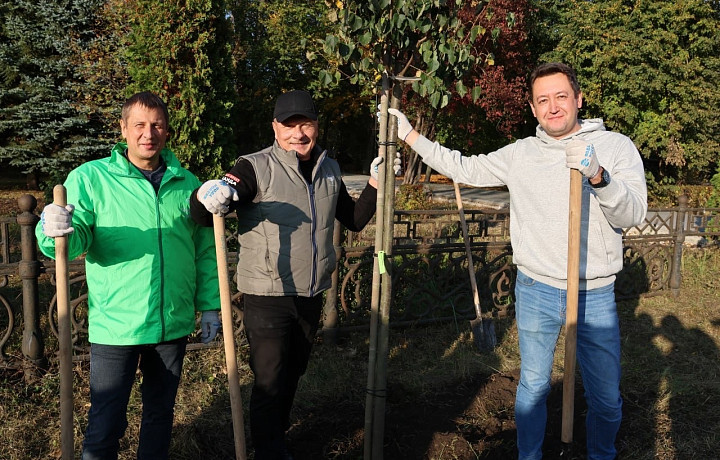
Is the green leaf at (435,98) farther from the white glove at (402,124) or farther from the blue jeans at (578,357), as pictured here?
the blue jeans at (578,357)

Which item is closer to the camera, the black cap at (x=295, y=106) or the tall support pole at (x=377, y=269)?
the black cap at (x=295, y=106)

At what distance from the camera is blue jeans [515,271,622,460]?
8.55 ft

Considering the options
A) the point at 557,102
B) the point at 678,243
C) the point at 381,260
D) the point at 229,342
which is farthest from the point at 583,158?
the point at 678,243

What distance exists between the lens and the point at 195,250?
2.58 m

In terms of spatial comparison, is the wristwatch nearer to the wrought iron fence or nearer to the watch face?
the watch face

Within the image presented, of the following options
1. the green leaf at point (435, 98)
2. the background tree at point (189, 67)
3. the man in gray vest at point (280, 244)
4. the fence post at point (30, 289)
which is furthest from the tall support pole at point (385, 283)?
the background tree at point (189, 67)

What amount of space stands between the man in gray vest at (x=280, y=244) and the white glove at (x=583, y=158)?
3.17 ft

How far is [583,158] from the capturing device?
7.06ft

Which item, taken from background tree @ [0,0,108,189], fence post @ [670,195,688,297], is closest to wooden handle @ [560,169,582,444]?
fence post @ [670,195,688,297]

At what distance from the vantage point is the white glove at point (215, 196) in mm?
2217

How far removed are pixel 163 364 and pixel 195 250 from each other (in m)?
0.52

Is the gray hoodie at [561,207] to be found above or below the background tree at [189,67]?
below

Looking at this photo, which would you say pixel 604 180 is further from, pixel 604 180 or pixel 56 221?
pixel 56 221

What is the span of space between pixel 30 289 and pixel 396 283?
2.85 meters
